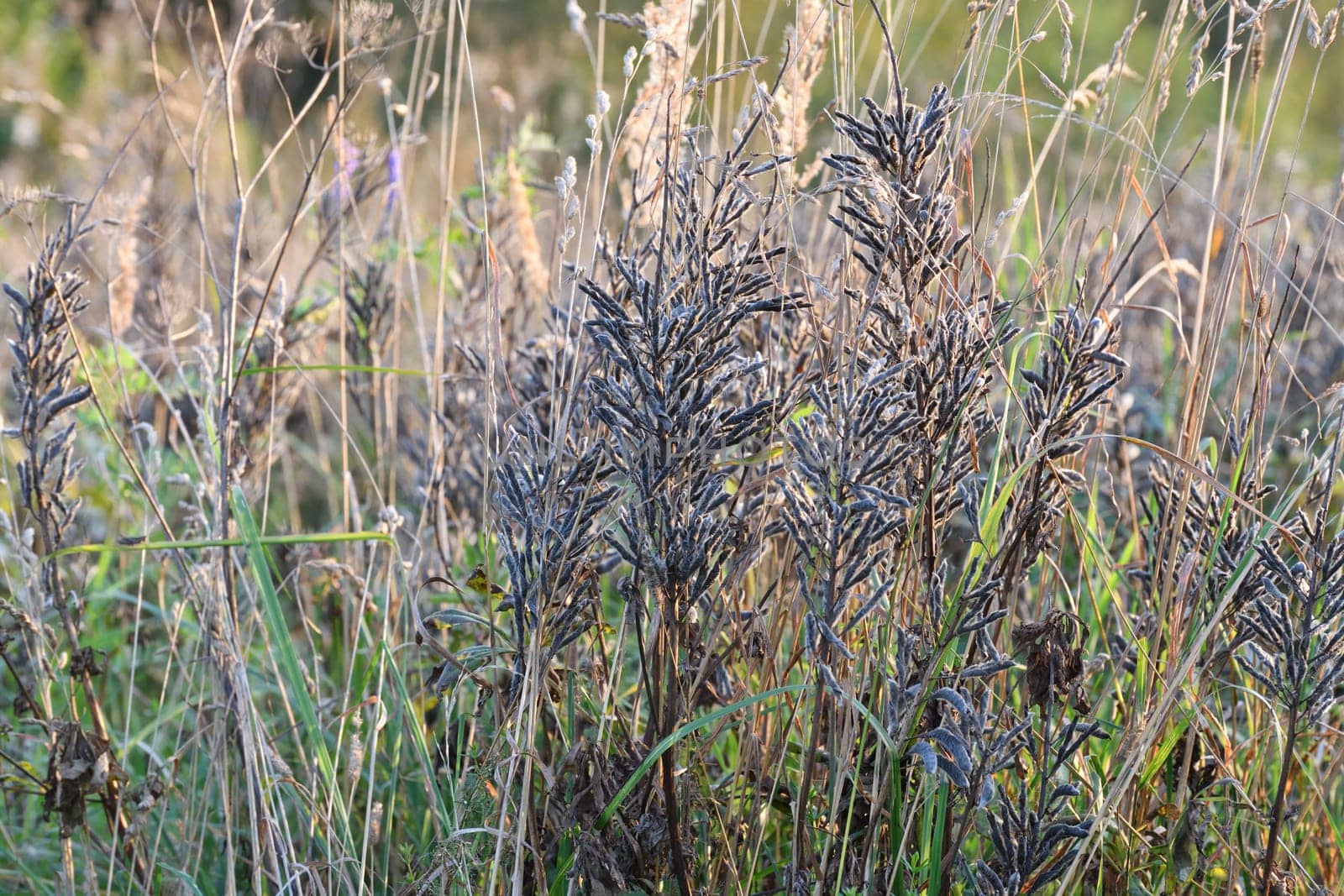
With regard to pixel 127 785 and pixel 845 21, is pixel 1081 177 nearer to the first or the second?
pixel 845 21

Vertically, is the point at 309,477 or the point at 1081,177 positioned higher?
the point at 1081,177

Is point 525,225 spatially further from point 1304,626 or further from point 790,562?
point 1304,626

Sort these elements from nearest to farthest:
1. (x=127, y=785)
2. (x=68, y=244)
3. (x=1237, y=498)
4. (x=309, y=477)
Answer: (x=1237, y=498)
(x=68, y=244)
(x=127, y=785)
(x=309, y=477)

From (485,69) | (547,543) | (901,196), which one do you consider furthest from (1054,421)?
(485,69)

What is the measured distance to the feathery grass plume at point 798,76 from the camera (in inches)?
48.2

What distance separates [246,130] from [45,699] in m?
4.53

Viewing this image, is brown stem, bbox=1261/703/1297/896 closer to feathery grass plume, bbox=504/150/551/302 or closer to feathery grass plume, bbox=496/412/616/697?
feathery grass plume, bbox=496/412/616/697

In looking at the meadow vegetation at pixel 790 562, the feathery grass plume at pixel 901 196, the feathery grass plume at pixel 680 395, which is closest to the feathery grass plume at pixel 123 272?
the meadow vegetation at pixel 790 562

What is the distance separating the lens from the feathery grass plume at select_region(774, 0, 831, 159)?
4.02 feet

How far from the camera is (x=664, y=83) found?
126 centimetres

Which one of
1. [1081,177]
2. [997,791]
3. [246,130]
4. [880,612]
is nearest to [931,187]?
[1081,177]

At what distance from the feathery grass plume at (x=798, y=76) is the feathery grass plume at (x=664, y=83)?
0.11 m

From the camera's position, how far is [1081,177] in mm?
1265

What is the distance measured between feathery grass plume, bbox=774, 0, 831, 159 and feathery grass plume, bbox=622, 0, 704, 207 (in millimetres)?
113
